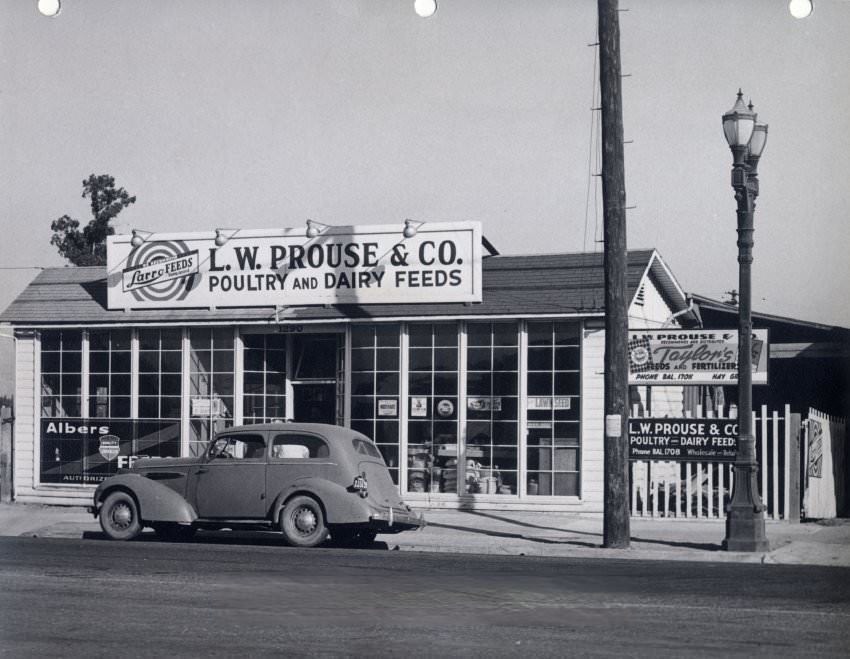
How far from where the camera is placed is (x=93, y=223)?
55.1m

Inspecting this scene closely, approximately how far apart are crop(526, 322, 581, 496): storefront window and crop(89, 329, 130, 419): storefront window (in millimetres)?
7673

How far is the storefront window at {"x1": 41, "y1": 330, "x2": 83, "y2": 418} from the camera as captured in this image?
23953 millimetres

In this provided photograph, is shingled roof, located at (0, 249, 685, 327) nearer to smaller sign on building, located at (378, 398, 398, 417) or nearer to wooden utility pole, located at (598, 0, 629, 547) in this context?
smaller sign on building, located at (378, 398, 398, 417)

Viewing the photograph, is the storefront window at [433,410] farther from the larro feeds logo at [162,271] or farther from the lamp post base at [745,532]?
the lamp post base at [745,532]

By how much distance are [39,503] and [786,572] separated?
48.7 feet

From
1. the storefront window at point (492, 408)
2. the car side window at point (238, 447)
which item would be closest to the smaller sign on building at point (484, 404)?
the storefront window at point (492, 408)

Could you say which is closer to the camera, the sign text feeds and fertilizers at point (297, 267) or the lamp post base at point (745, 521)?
the lamp post base at point (745, 521)

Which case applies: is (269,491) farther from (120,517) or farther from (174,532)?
(120,517)

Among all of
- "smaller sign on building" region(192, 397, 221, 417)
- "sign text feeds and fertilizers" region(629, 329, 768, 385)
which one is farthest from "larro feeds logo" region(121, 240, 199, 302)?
"sign text feeds and fertilizers" region(629, 329, 768, 385)

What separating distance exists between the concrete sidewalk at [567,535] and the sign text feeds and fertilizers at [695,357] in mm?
2301

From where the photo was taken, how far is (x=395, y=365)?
2241 cm

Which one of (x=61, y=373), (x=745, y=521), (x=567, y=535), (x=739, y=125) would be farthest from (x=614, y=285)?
(x=61, y=373)

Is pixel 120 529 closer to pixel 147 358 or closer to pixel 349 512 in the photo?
pixel 349 512

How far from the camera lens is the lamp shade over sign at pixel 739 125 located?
54.2ft
